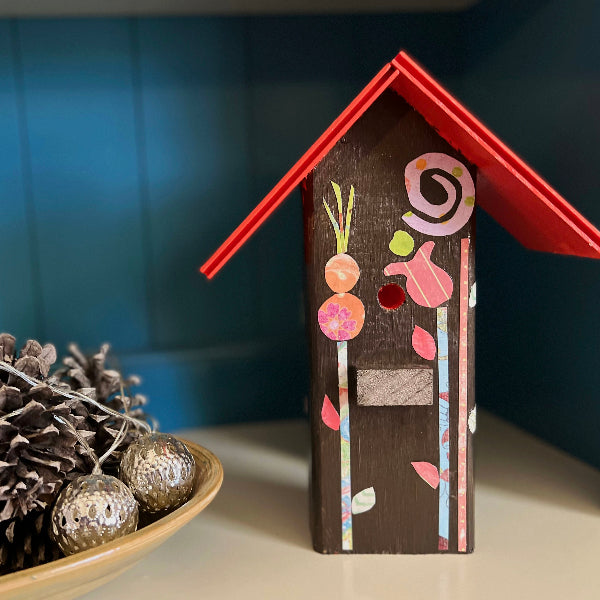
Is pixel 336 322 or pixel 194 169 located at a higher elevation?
pixel 194 169

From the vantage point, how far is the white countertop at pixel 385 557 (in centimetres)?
48

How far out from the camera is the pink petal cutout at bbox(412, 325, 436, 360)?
518mm

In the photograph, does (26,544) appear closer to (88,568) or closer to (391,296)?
(88,568)

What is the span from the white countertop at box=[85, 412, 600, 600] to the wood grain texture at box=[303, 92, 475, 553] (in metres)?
0.03

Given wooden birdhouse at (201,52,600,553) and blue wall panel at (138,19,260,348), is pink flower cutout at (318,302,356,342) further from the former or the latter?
blue wall panel at (138,19,260,348)

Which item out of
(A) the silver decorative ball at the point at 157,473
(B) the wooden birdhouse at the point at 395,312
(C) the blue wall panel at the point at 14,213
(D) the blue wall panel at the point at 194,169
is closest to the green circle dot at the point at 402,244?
(B) the wooden birdhouse at the point at 395,312

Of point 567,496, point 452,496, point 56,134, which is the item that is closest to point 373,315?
point 452,496

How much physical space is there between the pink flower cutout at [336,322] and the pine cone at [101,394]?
19 centimetres

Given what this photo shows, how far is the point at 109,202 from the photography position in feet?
2.62

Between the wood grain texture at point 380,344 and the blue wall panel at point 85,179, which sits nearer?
the wood grain texture at point 380,344

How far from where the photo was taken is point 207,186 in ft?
2.69

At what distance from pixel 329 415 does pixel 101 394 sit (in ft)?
0.75

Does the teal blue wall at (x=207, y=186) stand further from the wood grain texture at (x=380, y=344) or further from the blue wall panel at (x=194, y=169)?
the wood grain texture at (x=380, y=344)

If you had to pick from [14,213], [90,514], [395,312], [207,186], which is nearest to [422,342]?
[395,312]
